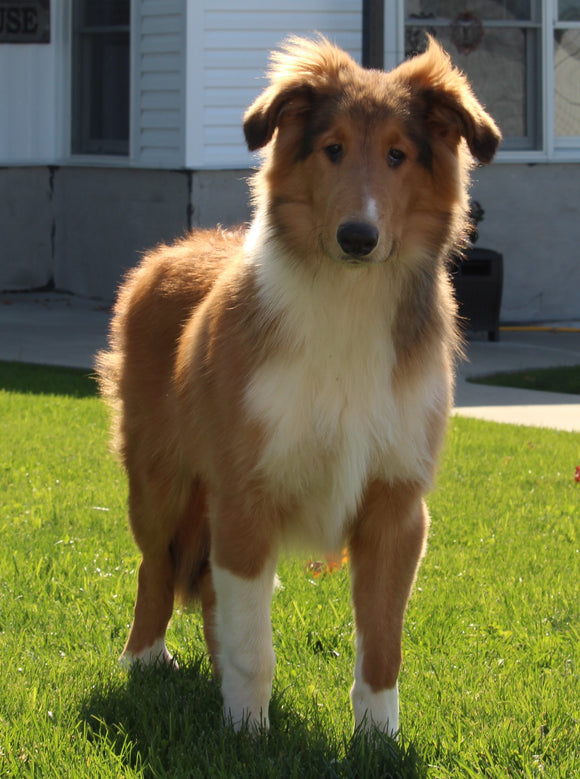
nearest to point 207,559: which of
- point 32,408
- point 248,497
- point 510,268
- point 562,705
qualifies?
point 248,497

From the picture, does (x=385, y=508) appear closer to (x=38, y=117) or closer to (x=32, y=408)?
(x=32, y=408)

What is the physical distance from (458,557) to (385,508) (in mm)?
1888

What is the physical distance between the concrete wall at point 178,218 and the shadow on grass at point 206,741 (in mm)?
9069

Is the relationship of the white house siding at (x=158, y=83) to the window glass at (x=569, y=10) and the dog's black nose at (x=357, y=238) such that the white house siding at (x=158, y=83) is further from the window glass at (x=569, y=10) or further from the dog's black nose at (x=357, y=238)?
the dog's black nose at (x=357, y=238)

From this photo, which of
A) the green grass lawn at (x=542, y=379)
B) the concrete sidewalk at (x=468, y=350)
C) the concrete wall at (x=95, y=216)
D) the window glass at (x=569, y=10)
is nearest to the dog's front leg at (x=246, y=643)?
the concrete sidewalk at (x=468, y=350)

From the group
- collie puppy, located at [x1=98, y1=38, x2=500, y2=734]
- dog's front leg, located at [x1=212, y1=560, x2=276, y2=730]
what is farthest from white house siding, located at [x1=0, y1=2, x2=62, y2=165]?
dog's front leg, located at [x1=212, y1=560, x2=276, y2=730]

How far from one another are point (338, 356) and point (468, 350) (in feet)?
27.2

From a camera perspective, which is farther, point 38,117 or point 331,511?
point 38,117

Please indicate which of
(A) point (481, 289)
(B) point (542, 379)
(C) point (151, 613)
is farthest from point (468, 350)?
(C) point (151, 613)

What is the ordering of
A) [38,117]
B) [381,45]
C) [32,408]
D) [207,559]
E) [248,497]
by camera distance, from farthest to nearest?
[38,117]
[381,45]
[32,408]
[207,559]
[248,497]

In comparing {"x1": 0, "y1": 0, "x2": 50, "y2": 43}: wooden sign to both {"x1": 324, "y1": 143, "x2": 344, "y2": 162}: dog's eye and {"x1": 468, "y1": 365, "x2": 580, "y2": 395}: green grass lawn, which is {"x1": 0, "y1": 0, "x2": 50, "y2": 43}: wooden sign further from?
{"x1": 324, "y1": 143, "x2": 344, "y2": 162}: dog's eye

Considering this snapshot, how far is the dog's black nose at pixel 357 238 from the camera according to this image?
3568 millimetres

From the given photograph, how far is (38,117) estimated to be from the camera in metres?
14.6

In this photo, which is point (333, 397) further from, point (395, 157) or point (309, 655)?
point (309, 655)
